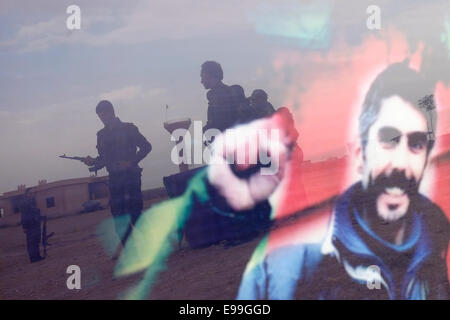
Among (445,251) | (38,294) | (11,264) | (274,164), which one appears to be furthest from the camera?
(11,264)

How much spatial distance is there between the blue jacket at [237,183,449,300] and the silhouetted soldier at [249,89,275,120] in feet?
7.63

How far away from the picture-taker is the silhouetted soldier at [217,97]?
6363 mm

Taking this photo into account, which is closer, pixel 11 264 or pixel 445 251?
pixel 445 251

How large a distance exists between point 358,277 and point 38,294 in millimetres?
3887

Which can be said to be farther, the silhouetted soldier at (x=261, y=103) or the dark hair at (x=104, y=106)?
the silhouetted soldier at (x=261, y=103)

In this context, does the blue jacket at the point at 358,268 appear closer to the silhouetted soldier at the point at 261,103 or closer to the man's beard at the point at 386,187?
the man's beard at the point at 386,187

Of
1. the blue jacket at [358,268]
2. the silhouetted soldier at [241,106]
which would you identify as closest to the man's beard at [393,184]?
the blue jacket at [358,268]

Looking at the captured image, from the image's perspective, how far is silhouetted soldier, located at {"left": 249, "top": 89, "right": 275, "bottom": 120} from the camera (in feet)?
22.7

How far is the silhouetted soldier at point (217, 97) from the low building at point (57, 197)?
21472mm

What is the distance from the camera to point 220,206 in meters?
6.28

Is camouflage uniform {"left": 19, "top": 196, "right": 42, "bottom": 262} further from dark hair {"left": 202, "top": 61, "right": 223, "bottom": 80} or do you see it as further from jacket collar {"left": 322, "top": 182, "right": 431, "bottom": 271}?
jacket collar {"left": 322, "top": 182, "right": 431, "bottom": 271}

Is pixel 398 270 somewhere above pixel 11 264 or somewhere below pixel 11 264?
above
